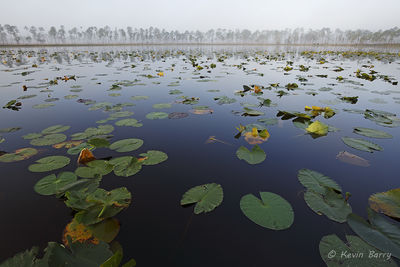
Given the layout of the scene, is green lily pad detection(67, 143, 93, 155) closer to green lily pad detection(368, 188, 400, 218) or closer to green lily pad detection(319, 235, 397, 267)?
green lily pad detection(319, 235, 397, 267)

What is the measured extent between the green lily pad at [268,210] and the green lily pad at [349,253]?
0.30 meters

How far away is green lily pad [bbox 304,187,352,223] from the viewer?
1668mm

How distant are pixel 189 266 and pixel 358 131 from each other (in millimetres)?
3862

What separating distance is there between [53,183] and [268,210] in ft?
7.81

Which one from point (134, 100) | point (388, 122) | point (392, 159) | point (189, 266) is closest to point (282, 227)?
point (189, 266)

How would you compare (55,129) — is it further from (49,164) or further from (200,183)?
(200,183)

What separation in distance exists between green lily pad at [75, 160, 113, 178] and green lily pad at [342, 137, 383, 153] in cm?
366

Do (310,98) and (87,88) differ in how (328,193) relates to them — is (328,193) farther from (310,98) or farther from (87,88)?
(87,88)

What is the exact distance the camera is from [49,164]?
2.43m

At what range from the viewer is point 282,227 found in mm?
1590

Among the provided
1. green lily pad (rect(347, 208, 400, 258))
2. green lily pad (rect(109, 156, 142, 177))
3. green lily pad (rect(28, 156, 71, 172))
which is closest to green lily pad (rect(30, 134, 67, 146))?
green lily pad (rect(28, 156, 71, 172))

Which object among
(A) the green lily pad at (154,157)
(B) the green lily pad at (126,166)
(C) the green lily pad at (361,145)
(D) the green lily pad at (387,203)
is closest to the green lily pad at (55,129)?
(B) the green lily pad at (126,166)

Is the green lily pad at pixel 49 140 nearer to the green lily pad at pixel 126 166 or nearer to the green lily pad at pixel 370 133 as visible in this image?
the green lily pad at pixel 126 166

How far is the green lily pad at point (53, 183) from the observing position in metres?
1.99
